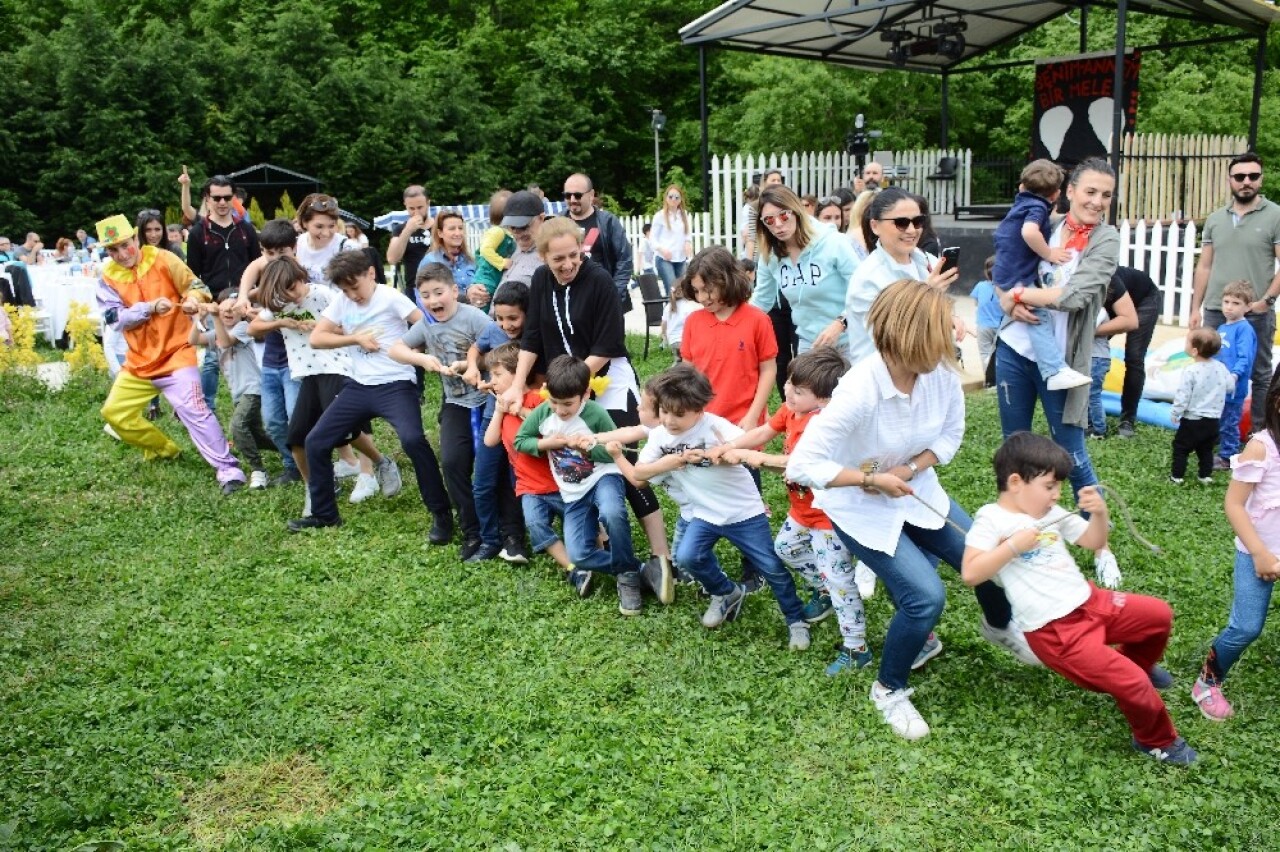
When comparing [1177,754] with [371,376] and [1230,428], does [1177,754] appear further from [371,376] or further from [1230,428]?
[371,376]

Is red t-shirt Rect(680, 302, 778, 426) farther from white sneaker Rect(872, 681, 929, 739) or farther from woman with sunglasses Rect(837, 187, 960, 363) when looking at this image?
white sneaker Rect(872, 681, 929, 739)

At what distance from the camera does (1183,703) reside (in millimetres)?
4113

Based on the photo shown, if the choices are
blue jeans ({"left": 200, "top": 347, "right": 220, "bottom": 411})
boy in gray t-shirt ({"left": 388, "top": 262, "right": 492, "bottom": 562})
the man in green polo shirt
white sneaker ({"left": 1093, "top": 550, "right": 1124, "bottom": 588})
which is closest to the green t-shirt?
the man in green polo shirt

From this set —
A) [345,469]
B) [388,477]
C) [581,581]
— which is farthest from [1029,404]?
[345,469]

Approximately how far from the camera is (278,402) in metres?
7.51

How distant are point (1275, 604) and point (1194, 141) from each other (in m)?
14.3

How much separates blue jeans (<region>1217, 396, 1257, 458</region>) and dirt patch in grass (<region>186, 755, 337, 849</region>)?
599 cm

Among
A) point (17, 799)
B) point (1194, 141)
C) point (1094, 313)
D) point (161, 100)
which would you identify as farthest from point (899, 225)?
point (161, 100)

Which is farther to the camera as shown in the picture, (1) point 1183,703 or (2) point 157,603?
(2) point 157,603

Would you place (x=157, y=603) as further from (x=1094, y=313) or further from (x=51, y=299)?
(x=51, y=299)

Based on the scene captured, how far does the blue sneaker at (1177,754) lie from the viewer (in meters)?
3.70

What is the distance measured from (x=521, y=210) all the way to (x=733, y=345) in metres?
2.08

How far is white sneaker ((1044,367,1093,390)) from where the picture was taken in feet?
16.8

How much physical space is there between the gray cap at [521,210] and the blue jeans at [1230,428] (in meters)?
4.70
